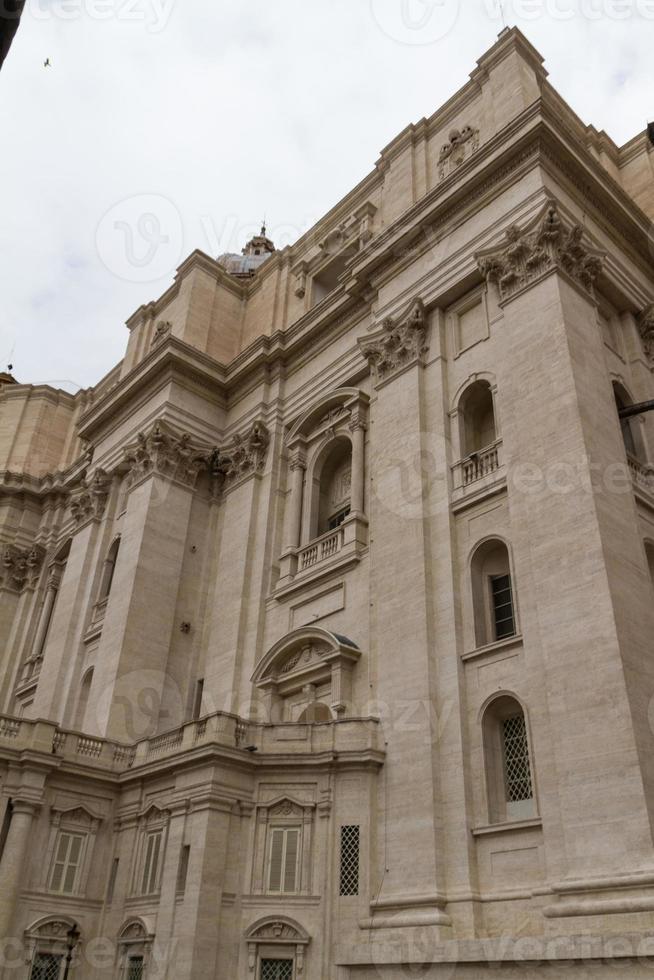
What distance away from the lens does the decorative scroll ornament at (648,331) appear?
24734mm

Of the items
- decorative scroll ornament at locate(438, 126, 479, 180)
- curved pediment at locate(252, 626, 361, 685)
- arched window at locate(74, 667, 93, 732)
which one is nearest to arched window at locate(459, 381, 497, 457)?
curved pediment at locate(252, 626, 361, 685)

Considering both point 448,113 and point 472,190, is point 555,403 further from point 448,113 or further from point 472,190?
point 448,113

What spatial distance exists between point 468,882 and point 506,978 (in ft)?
7.83

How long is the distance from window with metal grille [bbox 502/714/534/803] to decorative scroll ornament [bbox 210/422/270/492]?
1402 cm

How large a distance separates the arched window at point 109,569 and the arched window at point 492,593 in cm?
1596

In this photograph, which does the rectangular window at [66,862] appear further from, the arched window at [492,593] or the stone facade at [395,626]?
the arched window at [492,593]

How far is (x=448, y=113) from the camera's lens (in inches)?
1139

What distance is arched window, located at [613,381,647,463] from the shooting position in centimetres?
2236

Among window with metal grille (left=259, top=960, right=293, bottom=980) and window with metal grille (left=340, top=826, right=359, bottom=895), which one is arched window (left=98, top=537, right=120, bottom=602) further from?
window with metal grille (left=259, top=960, right=293, bottom=980)

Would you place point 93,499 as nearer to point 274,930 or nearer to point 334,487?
point 334,487

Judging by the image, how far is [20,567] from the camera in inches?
1652

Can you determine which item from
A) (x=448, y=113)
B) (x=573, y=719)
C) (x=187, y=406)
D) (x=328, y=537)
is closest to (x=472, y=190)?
(x=448, y=113)

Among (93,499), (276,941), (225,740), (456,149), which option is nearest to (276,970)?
(276,941)

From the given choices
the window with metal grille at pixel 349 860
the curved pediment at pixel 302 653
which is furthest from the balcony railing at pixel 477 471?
the window with metal grille at pixel 349 860
